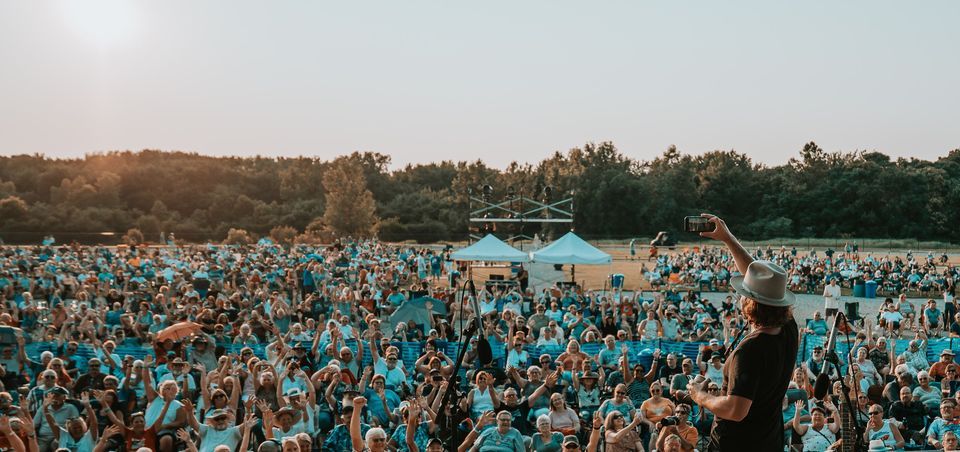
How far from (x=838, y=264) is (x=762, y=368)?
32.7 m

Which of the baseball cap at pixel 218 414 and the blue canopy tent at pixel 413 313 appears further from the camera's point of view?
the blue canopy tent at pixel 413 313

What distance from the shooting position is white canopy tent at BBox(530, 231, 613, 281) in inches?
714

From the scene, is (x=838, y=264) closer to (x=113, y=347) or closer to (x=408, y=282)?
(x=408, y=282)

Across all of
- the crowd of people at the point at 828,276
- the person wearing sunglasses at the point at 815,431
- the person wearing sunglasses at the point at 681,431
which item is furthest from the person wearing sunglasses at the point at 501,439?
the crowd of people at the point at 828,276

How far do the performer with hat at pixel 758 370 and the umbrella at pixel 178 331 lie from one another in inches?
364

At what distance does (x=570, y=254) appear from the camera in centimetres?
1816

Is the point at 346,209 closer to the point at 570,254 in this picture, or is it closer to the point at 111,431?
the point at 570,254

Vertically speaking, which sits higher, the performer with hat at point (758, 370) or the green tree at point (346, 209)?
the green tree at point (346, 209)

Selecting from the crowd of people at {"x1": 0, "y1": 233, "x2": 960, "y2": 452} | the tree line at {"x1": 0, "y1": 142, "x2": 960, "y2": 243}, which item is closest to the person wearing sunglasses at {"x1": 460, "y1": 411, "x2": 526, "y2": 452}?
the crowd of people at {"x1": 0, "y1": 233, "x2": 960, "y2": 452}

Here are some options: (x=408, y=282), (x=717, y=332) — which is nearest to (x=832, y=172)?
(x=408, y=282)

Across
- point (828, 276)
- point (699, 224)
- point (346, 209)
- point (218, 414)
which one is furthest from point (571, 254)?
point (346, 209)

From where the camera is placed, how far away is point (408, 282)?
28312 millimetres

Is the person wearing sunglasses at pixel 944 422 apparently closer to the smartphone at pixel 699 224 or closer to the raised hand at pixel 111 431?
the smartphone at pixel 699 224

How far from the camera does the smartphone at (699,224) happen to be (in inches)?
142
